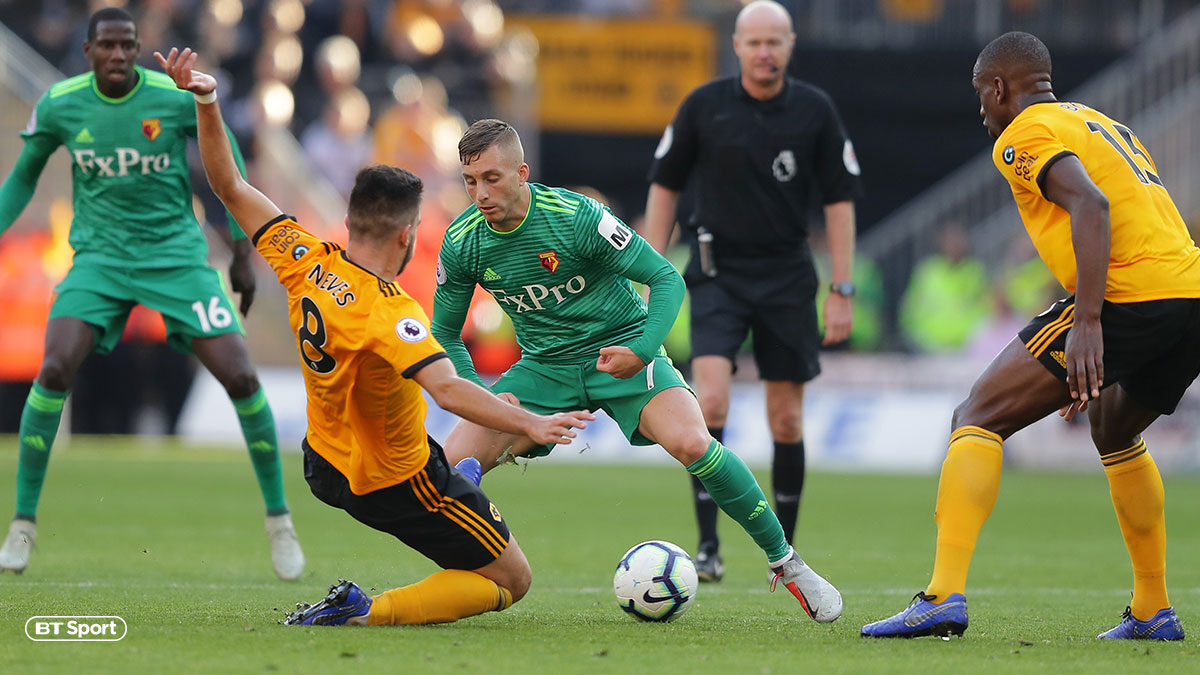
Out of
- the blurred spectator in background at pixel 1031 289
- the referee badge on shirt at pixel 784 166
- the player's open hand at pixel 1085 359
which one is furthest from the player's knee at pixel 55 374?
the blurred spectator in background at pixel 1031 289

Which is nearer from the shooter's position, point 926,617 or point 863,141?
point 926,617

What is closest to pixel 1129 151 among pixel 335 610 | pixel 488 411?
pixel 488 411

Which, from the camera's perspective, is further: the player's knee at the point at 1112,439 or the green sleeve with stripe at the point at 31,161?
the green sleeve with stripe at the point at 31,161

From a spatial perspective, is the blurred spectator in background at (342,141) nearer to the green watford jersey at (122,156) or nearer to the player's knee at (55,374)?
the green watford jersey at (122,156)

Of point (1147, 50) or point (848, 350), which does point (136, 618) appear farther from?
Result: point (1147, 50)

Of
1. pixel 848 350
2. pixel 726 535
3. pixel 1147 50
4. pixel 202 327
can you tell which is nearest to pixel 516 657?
pixel 202 327

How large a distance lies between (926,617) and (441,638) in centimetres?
161

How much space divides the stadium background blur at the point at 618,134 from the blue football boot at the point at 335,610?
10.5 m

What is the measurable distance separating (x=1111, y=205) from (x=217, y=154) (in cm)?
311

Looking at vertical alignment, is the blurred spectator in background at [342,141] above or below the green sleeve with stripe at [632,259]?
below

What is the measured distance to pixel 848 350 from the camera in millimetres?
19375

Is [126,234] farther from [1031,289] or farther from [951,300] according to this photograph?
[1031,289]

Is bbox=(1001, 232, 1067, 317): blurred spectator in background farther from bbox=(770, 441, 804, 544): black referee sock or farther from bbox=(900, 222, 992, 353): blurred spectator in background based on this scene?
bbox=(770, 441, 804, 544): black referee sock

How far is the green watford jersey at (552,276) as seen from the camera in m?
5.88
